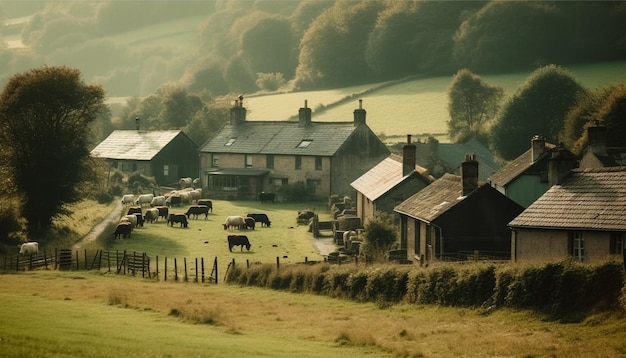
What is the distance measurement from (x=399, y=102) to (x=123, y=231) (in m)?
65.0

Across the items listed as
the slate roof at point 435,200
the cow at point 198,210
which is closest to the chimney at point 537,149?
the slate roof at point 435,200

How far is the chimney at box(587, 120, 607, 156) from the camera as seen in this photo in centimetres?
5266

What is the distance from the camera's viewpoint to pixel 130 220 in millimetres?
62406

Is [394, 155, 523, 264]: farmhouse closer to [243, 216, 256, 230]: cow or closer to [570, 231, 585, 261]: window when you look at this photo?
[570, 231, 585, 261]: window

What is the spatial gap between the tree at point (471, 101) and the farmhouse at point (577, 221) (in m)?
65.3

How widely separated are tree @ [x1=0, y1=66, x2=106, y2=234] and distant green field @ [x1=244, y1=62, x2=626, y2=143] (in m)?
45.2

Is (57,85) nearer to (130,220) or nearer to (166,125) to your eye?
(130,220)

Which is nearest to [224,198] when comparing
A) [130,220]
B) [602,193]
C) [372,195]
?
[130,220]

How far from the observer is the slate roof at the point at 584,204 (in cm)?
3494

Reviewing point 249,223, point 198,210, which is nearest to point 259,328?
point 249,223

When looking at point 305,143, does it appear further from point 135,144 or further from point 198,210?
point 198,210

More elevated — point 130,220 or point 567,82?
point 567,82

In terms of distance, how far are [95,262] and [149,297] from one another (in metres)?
13.6

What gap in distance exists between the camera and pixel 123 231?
188 feet
